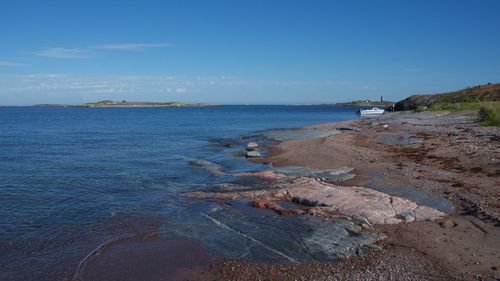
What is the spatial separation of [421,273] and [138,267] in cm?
660

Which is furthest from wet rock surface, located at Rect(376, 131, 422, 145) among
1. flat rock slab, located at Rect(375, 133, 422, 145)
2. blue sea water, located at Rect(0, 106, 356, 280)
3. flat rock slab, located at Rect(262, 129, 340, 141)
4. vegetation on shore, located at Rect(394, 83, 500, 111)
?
vegetation on shore, located at Rect(394, 83, 500, 111)

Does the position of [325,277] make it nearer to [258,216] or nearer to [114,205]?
[258,216]

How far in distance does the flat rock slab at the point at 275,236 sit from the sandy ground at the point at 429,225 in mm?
482

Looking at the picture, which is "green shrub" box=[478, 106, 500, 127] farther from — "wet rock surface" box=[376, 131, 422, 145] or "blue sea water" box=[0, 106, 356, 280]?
"blue sea water" box=[0, 106, 356, 280]

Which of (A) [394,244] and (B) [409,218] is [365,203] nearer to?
(B) [409,218]

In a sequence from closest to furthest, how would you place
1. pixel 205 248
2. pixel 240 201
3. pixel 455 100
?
pixel 205 248 → pixel 240 201 → pixel 455 100

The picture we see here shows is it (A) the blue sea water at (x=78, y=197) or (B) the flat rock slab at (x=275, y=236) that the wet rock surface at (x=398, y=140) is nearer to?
(A) the blue sea water at (x=78, y=197)

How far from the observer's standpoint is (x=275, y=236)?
1138 cm

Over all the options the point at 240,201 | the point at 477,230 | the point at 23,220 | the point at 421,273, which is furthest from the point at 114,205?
the point at 477,230

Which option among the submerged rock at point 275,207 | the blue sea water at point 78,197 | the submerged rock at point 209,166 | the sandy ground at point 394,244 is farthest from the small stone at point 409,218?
the submerged rock at point 209,166

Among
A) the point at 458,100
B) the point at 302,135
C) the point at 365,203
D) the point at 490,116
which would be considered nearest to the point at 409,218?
the point at 365,203

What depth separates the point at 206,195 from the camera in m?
16.9

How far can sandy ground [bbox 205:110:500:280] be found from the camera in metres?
9.07

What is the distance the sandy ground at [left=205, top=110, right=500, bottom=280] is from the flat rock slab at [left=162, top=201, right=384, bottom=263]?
48cm
